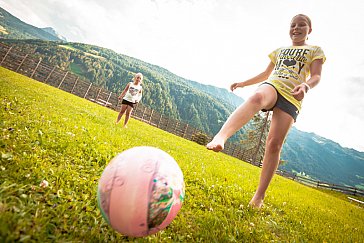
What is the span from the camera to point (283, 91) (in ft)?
9.88

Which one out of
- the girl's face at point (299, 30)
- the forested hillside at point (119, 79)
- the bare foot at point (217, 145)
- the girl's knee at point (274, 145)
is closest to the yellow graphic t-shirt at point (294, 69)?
the girl's face at point (299, 30)

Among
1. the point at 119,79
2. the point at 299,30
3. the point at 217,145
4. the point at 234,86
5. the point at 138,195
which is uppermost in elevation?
the point at 119,79

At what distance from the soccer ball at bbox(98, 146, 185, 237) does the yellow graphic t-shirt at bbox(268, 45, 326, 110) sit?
2146mm

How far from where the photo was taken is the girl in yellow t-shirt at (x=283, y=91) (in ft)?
9.07

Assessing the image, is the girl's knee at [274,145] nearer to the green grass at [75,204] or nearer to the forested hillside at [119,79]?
the green grass at [75,204]

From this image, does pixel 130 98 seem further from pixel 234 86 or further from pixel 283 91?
pixel 283 91

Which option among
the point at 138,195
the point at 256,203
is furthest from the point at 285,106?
the point at 138,195

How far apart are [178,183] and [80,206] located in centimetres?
99

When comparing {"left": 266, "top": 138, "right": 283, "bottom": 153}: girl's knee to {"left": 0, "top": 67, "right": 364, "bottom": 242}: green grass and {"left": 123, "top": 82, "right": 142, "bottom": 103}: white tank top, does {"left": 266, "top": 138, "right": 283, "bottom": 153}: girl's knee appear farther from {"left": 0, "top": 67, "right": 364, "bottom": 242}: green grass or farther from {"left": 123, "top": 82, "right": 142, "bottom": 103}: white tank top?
{"left": 123, "top": 82, "right": 142, "bottom": 103}: white tank top

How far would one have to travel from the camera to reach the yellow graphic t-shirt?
9.99 feet

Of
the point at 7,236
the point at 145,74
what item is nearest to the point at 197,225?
the point at 7,236

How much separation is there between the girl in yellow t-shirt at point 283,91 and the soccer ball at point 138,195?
1.12 meters

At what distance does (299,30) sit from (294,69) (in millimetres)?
752

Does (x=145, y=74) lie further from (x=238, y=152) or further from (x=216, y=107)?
(x=238, y=152)
